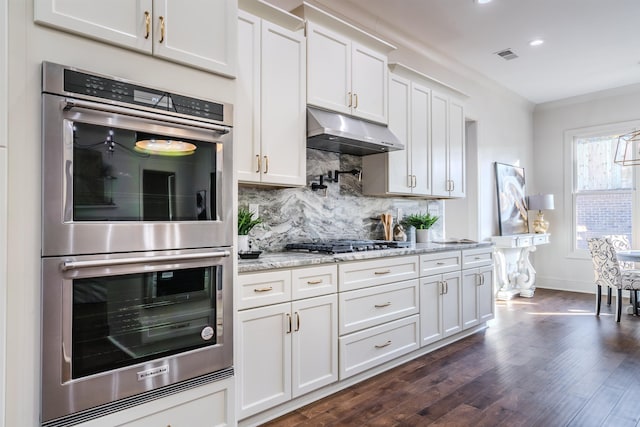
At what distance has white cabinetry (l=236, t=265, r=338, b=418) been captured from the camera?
2094 millimetres

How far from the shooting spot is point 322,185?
10.7 ft

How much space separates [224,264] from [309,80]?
1.58 metres

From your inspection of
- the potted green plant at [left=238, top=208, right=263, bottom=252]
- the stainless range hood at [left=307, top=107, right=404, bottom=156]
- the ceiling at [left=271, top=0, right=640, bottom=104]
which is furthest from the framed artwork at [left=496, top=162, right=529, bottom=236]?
the potted green plant at [left=238, top=208, right=263, bottom=252]

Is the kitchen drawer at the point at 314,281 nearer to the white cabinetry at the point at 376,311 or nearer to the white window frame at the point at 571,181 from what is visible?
the white cabinetry at the point at 376,311

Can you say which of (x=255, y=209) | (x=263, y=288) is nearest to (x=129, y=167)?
(x=263, y=288)

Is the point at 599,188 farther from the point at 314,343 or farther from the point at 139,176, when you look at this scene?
the point at 139,176

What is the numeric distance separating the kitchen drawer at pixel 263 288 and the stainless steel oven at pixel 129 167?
38 centimetres

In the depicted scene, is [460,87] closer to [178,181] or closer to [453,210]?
[453,210]

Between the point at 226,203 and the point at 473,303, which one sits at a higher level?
the point at 226,203

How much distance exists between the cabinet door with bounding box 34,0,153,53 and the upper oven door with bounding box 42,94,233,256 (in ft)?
0.90

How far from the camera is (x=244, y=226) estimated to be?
2586 millimetres

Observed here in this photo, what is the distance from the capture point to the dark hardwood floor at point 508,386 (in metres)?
2.28

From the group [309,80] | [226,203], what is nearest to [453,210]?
[309,80]

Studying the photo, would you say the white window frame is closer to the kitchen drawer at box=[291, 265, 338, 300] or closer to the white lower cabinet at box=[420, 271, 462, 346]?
the white lower cabinet at box=[420, 271, 462, 346]
